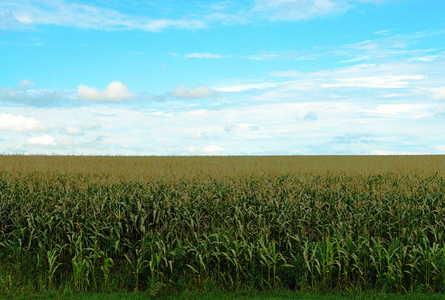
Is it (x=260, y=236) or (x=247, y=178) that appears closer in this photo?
(x=260, y=236)

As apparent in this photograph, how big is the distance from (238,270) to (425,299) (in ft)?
13.9

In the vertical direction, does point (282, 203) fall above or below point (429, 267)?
above

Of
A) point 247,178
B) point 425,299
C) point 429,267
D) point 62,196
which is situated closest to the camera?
point 425,299

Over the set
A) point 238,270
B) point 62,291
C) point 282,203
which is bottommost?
point 62,291


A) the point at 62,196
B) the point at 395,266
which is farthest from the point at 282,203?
the point at 62,196

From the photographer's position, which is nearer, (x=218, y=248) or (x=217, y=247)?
(x=217, y=247)

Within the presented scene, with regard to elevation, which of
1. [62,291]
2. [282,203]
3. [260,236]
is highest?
[282,203]

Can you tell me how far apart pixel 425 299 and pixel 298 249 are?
3.01 metres

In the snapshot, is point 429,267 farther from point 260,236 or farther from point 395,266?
point 260,236

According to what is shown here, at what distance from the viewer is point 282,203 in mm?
10719

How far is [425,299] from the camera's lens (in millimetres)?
7754

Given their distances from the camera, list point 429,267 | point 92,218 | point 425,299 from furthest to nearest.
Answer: point 92,218
point 429,267
point 425,299

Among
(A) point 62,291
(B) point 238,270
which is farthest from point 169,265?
(A) point 62,291

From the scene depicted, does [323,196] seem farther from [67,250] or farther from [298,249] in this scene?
[67,250]
